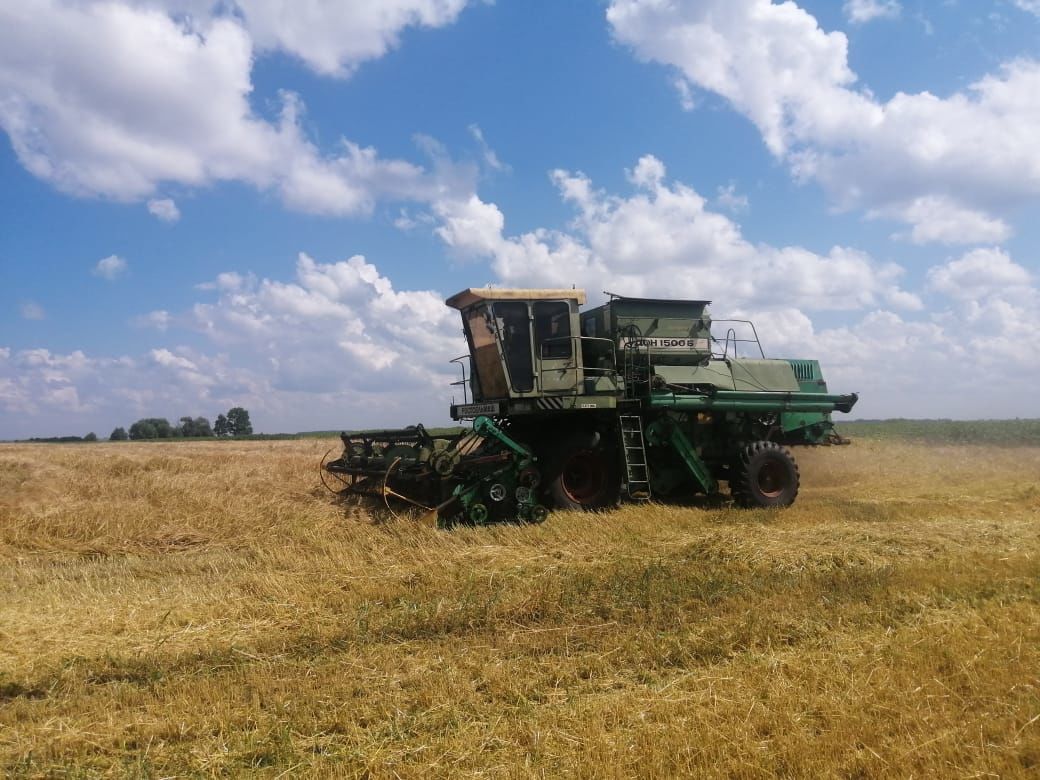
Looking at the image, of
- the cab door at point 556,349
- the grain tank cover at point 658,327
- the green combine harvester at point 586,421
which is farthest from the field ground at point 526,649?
the grain tank cover at point 658,327

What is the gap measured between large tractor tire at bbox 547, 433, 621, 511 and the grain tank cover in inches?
67.2

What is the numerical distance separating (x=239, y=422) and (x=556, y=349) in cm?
5892

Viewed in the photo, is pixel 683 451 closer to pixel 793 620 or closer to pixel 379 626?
pixel 793 620

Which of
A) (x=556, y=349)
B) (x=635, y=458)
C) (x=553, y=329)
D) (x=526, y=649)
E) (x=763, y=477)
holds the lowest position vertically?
(x=526, y=649)

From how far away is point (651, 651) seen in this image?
15.7 feet

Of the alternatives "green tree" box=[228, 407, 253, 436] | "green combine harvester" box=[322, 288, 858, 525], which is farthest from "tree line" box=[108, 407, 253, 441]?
Result: "green combine harvester" box=[322, 288, 858, 525]

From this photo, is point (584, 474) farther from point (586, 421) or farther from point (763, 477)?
point (763, 477)

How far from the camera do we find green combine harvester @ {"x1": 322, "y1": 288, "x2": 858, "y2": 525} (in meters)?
10.3

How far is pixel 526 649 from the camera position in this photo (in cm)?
498

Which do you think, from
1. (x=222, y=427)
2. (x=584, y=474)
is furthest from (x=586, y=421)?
(x=222, y=427)

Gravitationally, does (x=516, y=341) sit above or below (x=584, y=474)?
above

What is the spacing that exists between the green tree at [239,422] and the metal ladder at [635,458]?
184 feet

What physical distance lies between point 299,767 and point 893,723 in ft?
9.48

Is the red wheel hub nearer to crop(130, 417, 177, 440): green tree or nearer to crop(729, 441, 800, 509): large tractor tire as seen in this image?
crop(729, 441, 800, 509): large tractor tire
